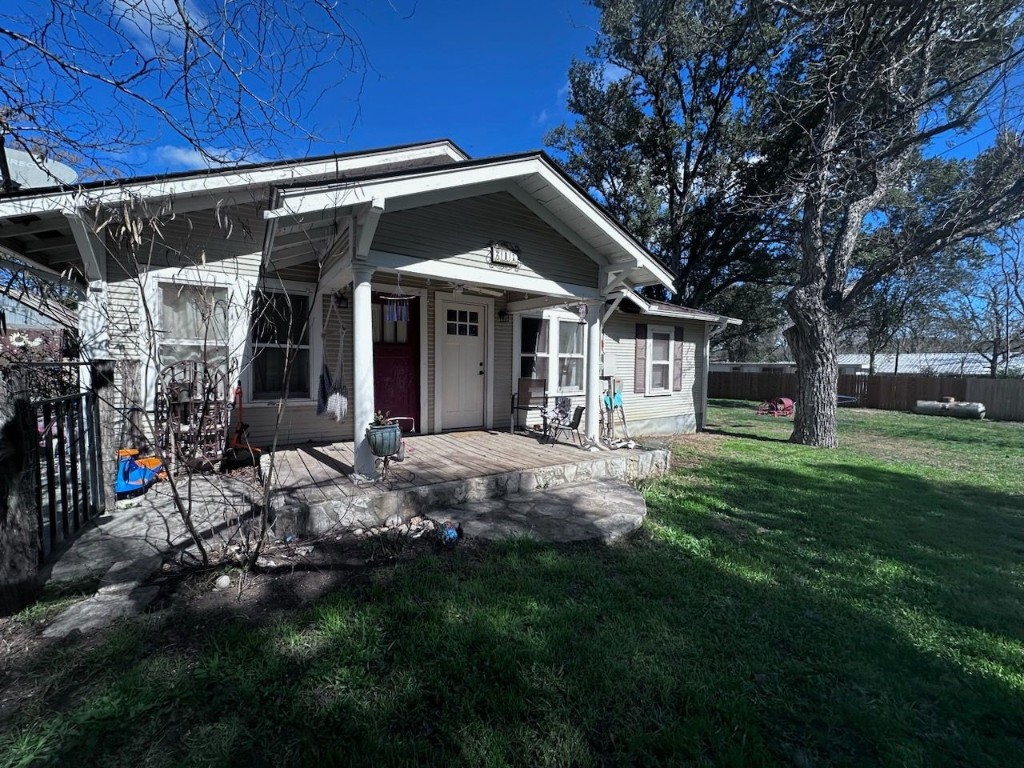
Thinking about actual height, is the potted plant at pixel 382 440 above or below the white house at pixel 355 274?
below

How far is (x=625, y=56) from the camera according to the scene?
1484 centimetres

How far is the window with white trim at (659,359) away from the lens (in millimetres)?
10156

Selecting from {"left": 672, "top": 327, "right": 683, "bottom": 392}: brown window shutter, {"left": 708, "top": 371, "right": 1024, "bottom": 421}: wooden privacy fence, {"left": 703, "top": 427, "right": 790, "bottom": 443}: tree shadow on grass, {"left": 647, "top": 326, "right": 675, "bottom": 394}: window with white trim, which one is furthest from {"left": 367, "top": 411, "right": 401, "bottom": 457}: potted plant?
{"left": 708, "top": 371, "right": 1024, "bottom": 421}: wooden privacy fence

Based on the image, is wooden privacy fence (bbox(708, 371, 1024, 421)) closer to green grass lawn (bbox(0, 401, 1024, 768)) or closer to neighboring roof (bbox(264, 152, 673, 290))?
neighboring roof (bbox(264, 152, 673, 290))

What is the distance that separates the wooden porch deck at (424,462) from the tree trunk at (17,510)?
1447 millimetres

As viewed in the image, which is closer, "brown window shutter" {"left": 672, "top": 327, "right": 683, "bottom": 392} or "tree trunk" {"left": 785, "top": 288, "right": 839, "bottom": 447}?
"tree trunk" {"left": 785, "top": 288, "right": 839, "bottom": 447}

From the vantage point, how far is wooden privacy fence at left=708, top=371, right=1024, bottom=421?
15.5 m

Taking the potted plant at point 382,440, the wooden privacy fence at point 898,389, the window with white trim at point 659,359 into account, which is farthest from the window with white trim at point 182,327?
the wooden privacy fence at point 898,389

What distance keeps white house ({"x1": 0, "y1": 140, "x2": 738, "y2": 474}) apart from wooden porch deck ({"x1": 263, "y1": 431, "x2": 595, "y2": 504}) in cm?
33

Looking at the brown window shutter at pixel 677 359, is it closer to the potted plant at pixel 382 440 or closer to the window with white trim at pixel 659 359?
the window with white trim at pixel 659 359

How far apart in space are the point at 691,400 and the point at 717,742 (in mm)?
10166

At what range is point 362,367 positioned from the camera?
420 cm

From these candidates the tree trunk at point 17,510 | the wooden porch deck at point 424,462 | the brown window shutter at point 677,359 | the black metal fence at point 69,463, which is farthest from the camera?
→ the brown window shutter at point 677,359

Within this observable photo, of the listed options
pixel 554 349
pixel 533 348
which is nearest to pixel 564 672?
pixel 533 348
